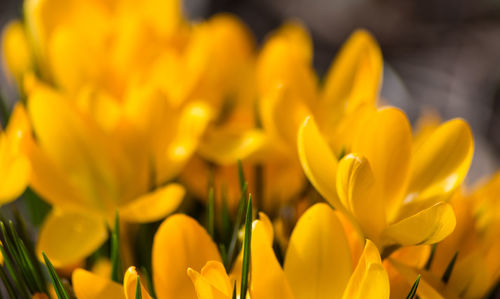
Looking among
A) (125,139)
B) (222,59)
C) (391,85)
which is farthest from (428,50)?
(125,139)

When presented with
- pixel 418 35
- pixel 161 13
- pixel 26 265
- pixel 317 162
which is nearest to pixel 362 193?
pixel 317 162

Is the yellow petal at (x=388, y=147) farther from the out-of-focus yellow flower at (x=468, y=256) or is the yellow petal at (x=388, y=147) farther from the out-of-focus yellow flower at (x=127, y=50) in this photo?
the out-of-focus yellow flower at (x=127, y=50)

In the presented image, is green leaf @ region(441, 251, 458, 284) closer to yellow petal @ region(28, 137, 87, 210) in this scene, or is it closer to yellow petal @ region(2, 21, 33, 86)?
yellow petal @ region(28, 137, 87, 210)

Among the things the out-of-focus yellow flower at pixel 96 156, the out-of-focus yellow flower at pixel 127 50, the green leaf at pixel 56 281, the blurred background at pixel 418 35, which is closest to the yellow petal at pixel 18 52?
the out-of-focus yellow flower at pixel 127 50

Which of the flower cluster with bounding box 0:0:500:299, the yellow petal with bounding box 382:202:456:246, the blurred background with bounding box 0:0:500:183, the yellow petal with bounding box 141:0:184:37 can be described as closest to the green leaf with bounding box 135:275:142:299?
the flower cluster with bounding box 0:0:500:299

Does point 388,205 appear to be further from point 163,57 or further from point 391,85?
point 391,85

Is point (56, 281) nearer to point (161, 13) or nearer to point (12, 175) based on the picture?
point (12, 175)

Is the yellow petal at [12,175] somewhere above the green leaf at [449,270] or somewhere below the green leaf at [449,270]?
above
